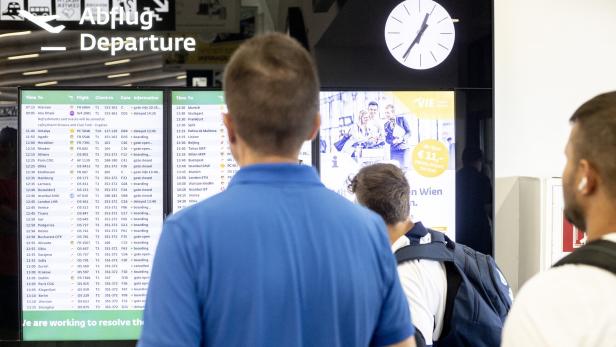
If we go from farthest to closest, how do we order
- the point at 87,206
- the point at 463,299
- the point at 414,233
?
the point at 87,206, the point at 414,233, the point at 463,299

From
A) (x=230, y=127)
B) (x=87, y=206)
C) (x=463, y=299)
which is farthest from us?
(x=87, y=206)

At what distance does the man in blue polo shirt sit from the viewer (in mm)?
1377

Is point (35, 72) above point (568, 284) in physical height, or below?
above

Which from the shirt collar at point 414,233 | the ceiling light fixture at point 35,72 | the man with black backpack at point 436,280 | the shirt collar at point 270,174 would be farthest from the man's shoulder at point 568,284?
the ceiling light fixture at point 35,72

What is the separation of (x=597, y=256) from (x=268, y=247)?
60 cm

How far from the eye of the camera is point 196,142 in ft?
12.9

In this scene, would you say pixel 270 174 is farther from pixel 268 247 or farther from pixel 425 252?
pixel 425 252

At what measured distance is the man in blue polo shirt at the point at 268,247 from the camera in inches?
54.2

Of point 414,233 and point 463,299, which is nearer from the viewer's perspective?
point 463,299

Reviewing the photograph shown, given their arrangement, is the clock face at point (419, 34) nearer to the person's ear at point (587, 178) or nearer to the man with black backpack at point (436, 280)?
the man with black backpack at point (436, 280)

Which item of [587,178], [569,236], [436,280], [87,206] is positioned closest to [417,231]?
[436,280]

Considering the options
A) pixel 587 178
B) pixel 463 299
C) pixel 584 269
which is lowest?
pixel 463 299

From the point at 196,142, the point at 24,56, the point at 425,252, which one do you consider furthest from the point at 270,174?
the point at 24,56

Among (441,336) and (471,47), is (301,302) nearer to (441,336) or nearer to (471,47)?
(441,336)
